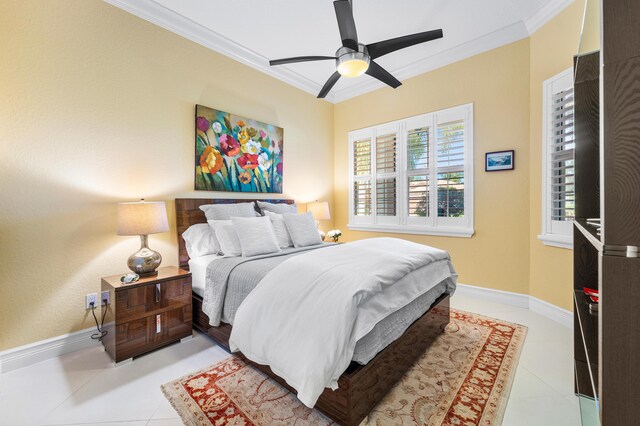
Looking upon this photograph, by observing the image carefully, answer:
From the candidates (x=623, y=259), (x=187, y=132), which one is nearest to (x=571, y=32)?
(x=623, y=259)

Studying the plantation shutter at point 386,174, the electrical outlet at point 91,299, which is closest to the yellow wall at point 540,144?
the plantation shutter at point 386,174

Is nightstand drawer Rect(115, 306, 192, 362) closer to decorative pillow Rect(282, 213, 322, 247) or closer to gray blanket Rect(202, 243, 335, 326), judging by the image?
gray blanket Rect(202, 243, 335, 326)

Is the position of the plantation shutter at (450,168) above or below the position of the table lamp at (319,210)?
above

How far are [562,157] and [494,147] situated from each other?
0.68m

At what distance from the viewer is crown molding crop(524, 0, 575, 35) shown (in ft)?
8.66

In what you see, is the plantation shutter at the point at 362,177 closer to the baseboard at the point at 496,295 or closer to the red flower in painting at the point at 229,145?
the baseboard at the point at 496,295

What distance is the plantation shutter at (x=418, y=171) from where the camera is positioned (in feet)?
12.6

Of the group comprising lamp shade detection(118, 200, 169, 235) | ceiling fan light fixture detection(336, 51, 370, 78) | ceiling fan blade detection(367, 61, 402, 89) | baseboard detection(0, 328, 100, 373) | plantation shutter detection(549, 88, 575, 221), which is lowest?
baseboard detection(0, 328, 100, 373)

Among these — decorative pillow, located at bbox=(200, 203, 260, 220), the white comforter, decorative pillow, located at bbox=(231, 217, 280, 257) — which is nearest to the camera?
the white comforter

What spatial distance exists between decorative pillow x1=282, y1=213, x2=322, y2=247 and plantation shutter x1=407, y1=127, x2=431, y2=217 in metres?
1.60

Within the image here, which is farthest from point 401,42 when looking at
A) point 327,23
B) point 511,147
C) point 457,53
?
point 511,147

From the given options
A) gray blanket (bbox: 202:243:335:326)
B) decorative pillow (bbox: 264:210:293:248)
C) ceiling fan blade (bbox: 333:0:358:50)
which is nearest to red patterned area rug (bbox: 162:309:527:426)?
gray blanket (bbox: 202:243:335:326)

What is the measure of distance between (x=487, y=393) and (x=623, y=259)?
1447 mm

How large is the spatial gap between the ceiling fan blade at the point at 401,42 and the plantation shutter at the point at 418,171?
171 centimetres
